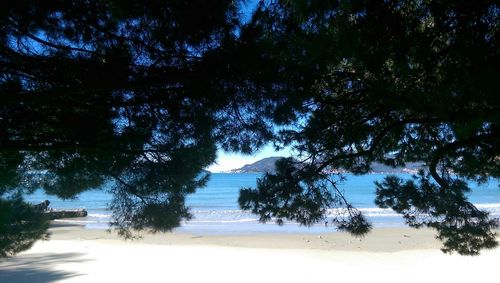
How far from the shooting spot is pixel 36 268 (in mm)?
9492

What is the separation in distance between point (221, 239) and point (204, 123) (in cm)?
1133

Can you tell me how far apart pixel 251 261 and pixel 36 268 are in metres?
4.45

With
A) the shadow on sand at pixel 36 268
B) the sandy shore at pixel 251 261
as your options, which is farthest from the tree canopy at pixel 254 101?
the sandy shore at pixel 251 261

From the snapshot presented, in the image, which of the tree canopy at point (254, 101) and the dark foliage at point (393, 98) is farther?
the tree canopy at point (254, 101)

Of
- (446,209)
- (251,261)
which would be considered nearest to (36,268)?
(251,261)

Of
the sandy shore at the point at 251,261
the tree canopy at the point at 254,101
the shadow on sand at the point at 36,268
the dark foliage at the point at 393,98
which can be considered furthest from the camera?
the sandy shore at the point at 251,261

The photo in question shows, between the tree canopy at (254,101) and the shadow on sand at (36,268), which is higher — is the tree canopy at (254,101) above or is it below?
above

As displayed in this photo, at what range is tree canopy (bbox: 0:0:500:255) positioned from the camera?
251 centimetres

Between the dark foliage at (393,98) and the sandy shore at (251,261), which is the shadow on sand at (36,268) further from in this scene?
the dark foliage at (393,98)

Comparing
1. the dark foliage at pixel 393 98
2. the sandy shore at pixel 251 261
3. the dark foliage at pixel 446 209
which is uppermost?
the dark foliage at pixel 393 98

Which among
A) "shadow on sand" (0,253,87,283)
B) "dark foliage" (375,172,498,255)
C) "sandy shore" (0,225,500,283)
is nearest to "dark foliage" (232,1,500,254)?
"dark foliage" (375,172,498,255)

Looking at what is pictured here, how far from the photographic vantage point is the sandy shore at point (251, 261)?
28.2 ft

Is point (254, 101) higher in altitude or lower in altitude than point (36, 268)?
higher

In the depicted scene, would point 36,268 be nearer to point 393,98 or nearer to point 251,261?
point 251,261
